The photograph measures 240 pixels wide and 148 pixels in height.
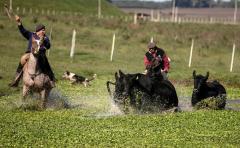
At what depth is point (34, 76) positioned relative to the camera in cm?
1803

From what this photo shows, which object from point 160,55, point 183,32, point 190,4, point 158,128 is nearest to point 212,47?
point 183,32

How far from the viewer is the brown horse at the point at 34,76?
17.9 metres

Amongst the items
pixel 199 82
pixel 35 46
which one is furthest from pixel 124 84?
pixel 199 82

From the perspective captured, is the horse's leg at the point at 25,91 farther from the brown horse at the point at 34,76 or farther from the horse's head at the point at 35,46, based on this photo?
the horse's head at the point at 35,46

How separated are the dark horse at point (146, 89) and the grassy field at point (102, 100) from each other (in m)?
0.55

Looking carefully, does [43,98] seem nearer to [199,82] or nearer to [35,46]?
[35,46]

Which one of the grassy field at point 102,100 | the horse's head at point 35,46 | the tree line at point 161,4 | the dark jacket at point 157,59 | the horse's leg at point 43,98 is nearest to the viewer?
the grassy field at point 102,100

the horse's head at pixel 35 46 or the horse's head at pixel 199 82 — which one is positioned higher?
the horse's head at pixel 35 46

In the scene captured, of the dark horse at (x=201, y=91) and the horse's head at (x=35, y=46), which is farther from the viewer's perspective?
the dark horse at (x=201, y=91)

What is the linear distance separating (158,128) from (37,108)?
439 cm

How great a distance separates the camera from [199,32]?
73625 millimetres

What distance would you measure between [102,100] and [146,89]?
3147mm

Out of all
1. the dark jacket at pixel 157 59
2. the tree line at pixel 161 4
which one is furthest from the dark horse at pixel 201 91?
the tree line at pixel 161 4

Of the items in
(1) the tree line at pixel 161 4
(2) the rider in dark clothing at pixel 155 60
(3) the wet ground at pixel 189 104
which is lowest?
(3) the wet ground at pixel 189 104
